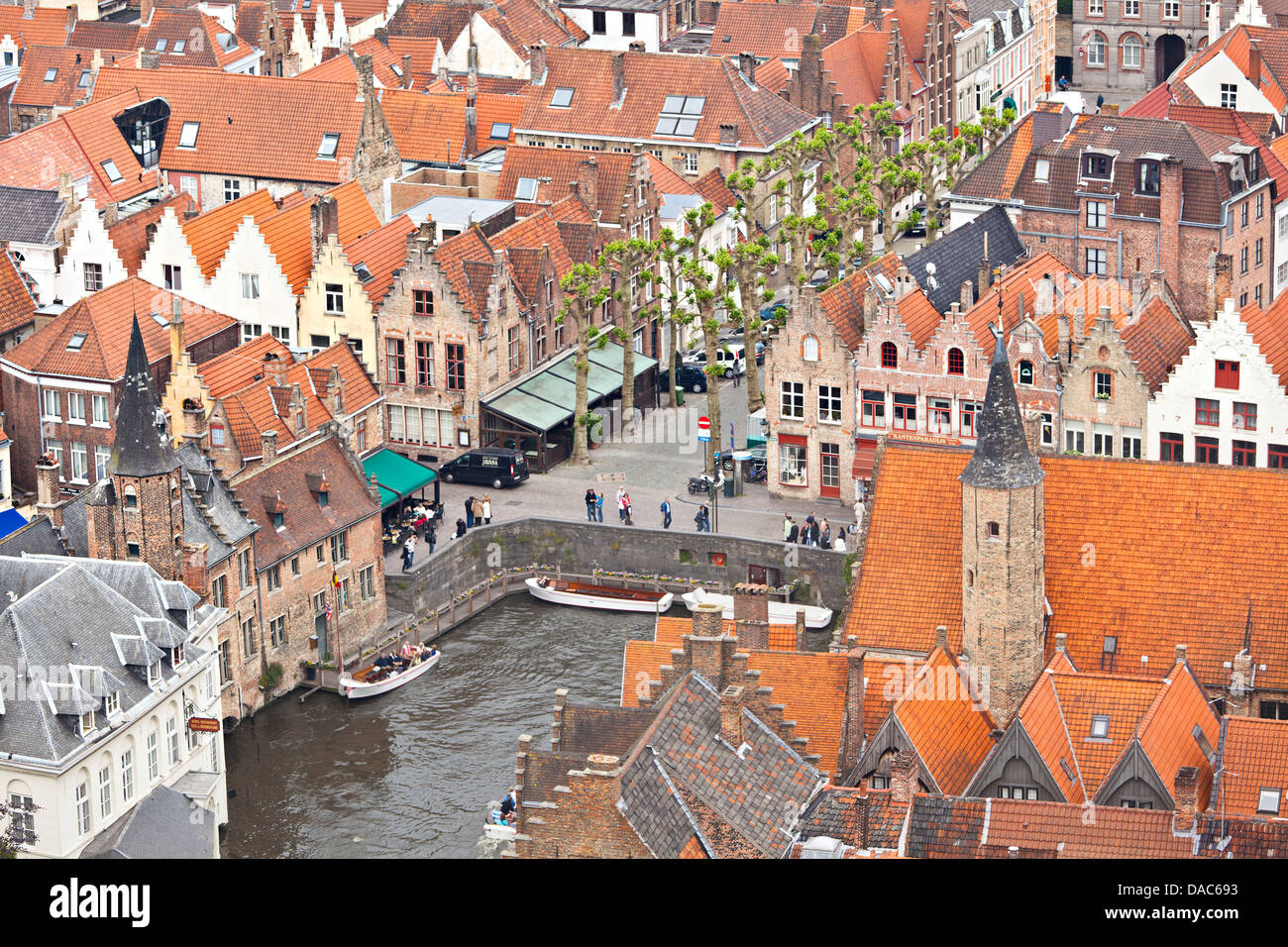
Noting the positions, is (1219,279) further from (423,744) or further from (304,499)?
(423,744)

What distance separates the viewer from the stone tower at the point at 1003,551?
210 ft

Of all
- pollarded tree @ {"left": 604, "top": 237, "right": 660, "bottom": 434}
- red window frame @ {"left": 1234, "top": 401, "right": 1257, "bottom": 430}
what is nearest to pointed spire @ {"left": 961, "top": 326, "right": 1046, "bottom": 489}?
red window frame @ {"left": 1234, "top": 401, "right": 1257, "bottom": 430}

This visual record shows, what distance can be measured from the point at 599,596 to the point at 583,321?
1598 cm

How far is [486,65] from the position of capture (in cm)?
14988

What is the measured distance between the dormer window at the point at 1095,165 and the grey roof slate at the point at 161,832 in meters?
56.3

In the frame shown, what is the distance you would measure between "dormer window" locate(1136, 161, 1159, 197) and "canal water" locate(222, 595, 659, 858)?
109ft

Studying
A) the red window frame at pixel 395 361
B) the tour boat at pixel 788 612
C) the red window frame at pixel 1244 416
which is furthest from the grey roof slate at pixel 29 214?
the red window frame at pixel 1244 416

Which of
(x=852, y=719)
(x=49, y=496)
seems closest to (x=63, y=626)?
(x=49, y=496)

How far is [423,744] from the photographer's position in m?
82.6

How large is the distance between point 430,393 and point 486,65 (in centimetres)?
5093

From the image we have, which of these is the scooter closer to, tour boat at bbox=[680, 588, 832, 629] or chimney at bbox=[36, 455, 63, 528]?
tour boat at bbox=[680, 588, 832, 629]

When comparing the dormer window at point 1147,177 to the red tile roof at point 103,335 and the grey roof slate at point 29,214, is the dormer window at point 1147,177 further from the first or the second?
the grey roof slate at point 29,214

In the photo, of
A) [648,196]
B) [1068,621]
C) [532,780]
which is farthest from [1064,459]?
[648,196]
